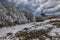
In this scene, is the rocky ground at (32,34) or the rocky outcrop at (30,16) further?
the rocky outcrop at (30,16)

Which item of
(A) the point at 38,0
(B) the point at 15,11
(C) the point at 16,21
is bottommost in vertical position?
(C) the point at 16,21

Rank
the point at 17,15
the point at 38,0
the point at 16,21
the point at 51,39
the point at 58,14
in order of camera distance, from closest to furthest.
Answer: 1. the point at 51,39
2. the point at 38,0
3. the point at 58,14
4. the point at 16,21
5. the point at 17,15

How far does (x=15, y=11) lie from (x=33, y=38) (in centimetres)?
528

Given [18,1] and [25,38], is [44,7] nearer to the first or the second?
[18,1]

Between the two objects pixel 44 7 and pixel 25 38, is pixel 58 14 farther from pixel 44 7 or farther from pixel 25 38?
pixel 25 38

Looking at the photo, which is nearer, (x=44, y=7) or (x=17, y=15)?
(x=44, y=7)

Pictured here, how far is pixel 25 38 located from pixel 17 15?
17.1 ft

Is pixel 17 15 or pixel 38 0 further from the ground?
pixel 38 0

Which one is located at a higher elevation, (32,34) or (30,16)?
(30,16)

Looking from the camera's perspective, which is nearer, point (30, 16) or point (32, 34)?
point (32, 34)

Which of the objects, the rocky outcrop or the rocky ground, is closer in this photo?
the rocky ground

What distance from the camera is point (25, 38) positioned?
3615 millimetres

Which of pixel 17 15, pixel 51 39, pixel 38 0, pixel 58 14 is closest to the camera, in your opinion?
pixel 51 39

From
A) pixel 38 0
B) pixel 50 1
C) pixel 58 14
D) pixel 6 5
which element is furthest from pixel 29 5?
pixel 6 5
